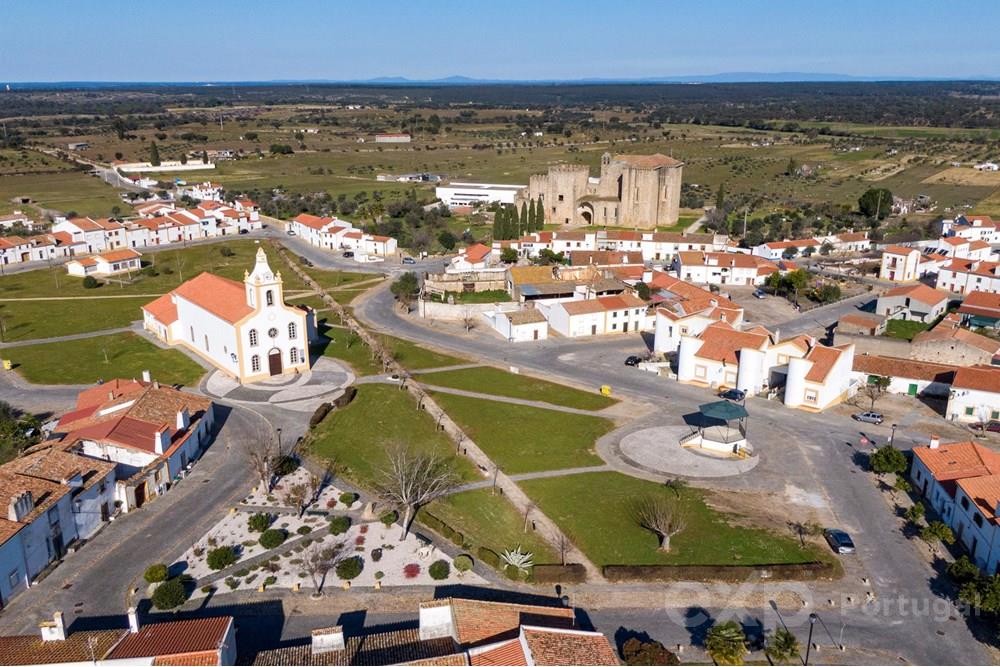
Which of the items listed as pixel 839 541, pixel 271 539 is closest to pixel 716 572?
pixel 839 541

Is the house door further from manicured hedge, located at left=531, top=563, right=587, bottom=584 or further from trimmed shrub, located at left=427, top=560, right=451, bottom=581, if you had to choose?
manicured hedge, located at left=531, top=563, right=587, bottom=584

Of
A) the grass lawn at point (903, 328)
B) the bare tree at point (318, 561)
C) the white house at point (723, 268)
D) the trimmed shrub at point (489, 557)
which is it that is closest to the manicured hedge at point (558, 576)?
the trimmed shrub at point (489, 557)

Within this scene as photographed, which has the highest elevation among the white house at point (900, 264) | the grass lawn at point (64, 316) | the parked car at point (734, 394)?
the white house at point (900, 264)

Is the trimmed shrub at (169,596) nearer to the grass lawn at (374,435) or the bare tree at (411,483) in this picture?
the bare tree at (411,483)

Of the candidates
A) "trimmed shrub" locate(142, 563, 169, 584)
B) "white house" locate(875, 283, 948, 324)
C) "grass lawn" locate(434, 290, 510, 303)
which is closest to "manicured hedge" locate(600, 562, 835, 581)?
"trimmed shrub" locate(142, 563, 169, 584)

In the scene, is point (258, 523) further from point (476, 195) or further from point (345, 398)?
point (476, 195)

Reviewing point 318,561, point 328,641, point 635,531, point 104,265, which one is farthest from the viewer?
point 104,265
